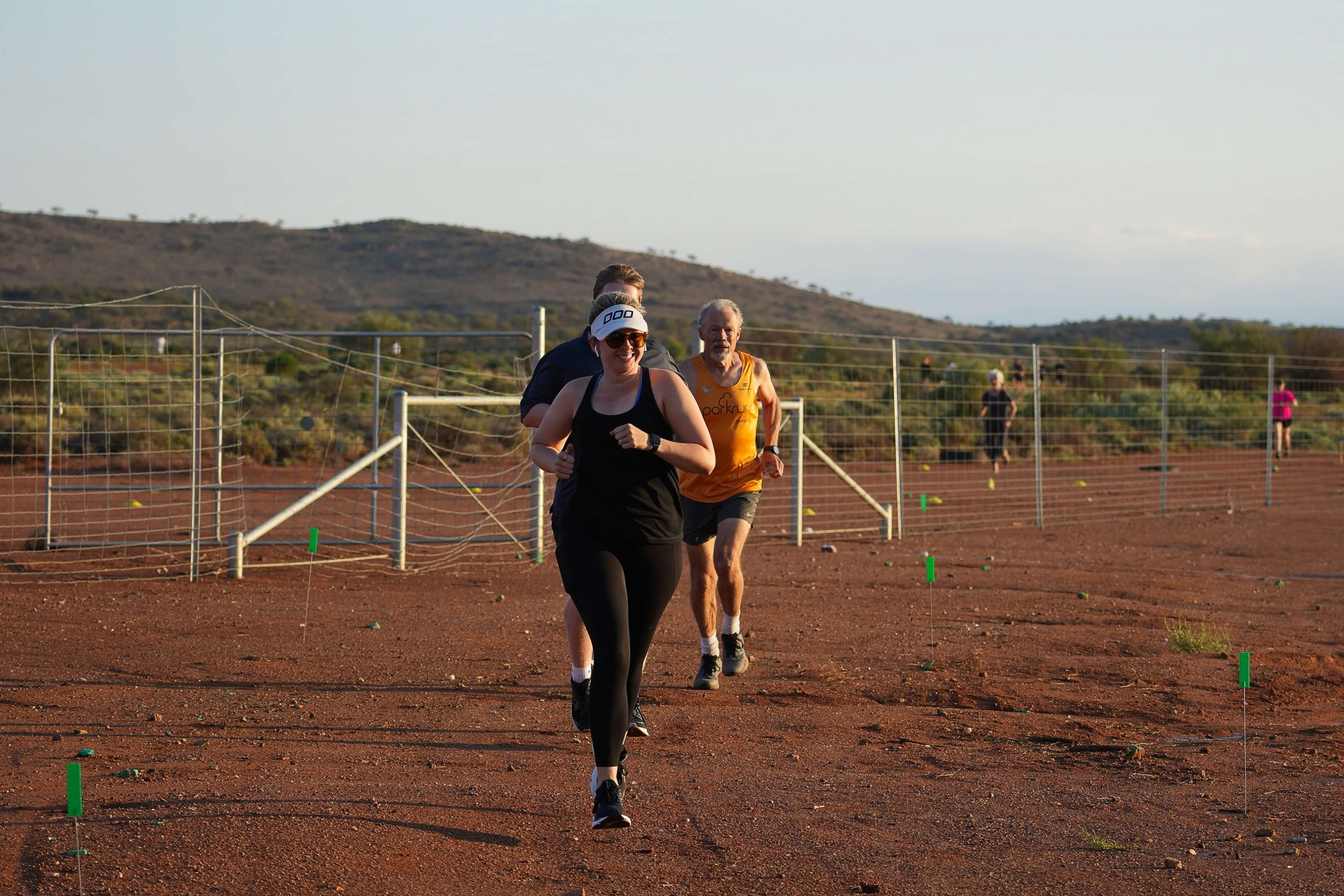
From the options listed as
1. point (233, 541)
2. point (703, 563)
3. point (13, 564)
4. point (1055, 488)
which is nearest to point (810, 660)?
point (703, 563)

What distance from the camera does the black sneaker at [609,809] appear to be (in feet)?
15.6

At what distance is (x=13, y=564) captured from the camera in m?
11.8

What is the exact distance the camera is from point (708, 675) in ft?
24.1

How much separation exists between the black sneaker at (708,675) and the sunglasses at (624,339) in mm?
2829

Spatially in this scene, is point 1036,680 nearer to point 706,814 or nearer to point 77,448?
point 706,814

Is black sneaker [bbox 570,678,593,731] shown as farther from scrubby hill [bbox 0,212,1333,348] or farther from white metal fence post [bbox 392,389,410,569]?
scrubby hill [bbox 0,212,1333,348]

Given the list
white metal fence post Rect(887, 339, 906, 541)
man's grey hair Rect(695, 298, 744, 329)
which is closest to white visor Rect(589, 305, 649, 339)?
man's grey hair Rect(695, 298, 744, 329)

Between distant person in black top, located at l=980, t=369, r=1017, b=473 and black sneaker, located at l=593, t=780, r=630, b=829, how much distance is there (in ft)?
Result: 46.4

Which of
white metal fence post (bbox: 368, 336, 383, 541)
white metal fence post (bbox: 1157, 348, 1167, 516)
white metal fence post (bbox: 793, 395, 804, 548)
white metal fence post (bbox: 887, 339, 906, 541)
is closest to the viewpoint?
white metal fence post (bbox: 368, 336, 383, 541)

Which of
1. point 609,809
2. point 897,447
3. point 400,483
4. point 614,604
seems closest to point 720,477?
point 614,604

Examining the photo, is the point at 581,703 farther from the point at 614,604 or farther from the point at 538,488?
the point at 538,488

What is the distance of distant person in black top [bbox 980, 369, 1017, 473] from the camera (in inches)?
774

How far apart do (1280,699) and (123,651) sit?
6.70 meters

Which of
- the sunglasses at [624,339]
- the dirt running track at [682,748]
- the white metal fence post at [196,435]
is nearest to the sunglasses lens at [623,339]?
the sunglasses at [624,339]
